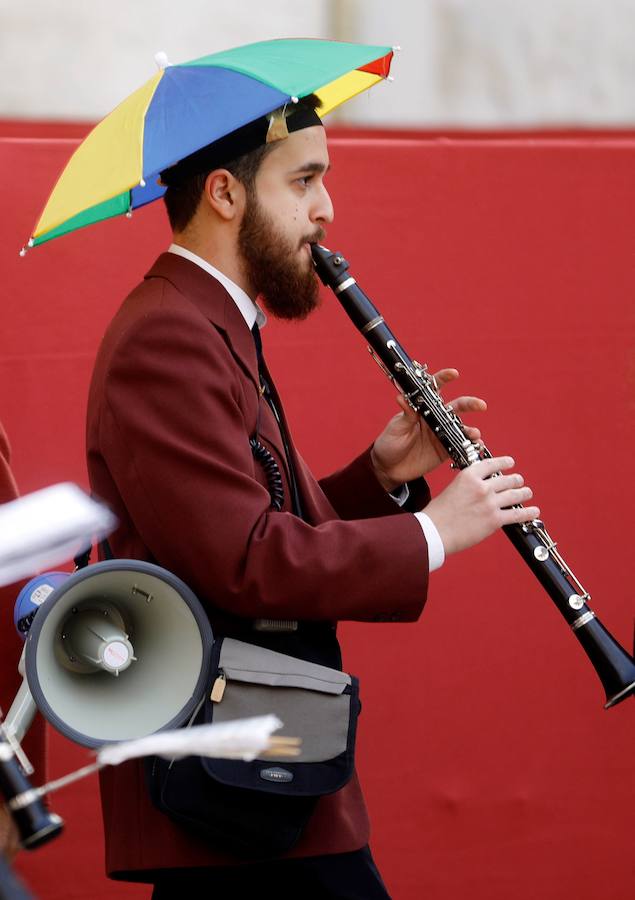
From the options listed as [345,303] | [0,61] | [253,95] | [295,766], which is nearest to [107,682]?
[295,766]

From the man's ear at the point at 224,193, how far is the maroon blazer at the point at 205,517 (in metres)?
0.12

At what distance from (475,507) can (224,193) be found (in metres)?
0.65

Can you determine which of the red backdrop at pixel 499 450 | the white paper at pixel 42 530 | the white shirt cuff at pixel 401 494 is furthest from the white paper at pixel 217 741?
the red backdrop at pixel 499 450

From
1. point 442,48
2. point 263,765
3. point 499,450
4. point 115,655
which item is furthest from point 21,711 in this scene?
point 442,48

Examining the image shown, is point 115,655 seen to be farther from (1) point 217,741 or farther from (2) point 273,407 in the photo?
(1) point 217,741

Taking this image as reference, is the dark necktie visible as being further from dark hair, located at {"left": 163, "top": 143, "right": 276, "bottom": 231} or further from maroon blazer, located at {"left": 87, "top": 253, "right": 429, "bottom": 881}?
dark hair, located at {"left": 163, "top": 143, "right": 276, "bottom": 231}

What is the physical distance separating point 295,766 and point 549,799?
1569 millimetres

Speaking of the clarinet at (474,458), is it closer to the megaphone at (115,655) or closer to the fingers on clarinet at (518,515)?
the fingers on clarinet at (518,515)

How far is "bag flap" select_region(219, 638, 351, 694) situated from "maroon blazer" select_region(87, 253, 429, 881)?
60 millimetres

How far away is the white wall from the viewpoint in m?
3.24

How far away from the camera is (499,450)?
3.37m

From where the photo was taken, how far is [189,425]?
6.60 ft

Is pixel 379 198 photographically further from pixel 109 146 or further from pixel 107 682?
pixel 107 682

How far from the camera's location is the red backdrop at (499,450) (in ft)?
10.8
